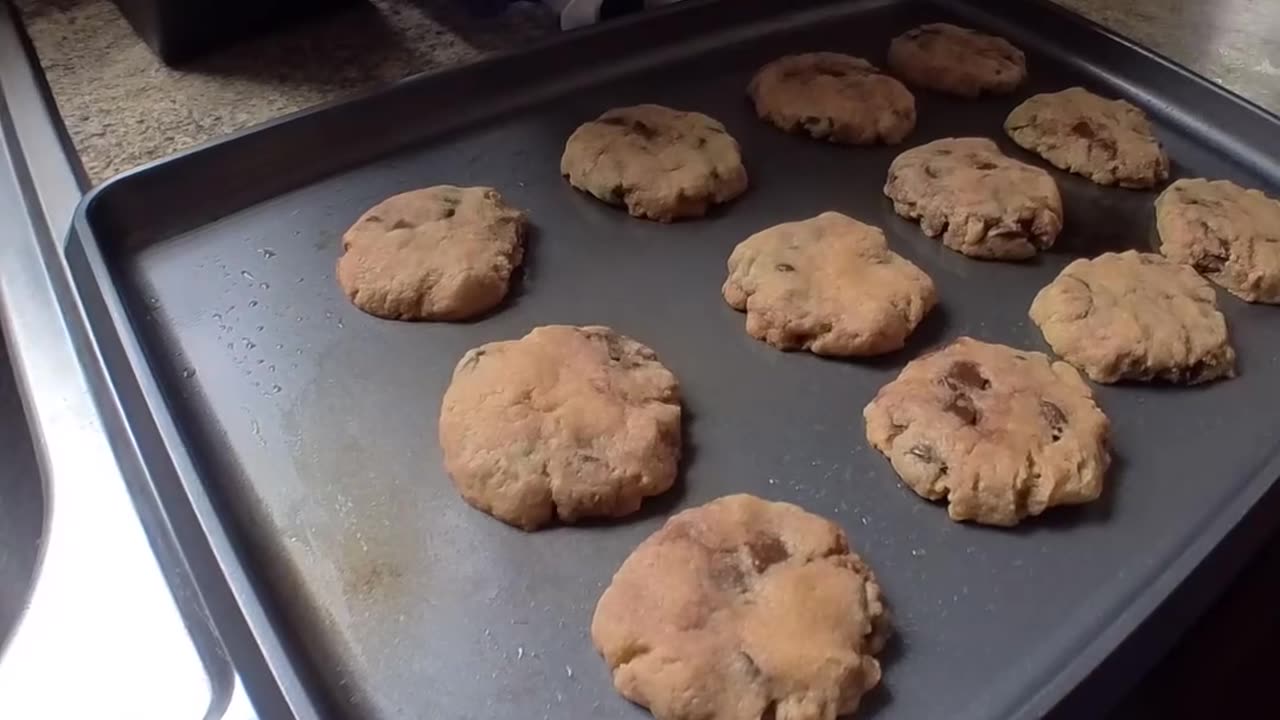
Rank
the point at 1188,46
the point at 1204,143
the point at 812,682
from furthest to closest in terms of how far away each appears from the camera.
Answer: the point at 1188,46, the point at 1204,143, the point at 812,682

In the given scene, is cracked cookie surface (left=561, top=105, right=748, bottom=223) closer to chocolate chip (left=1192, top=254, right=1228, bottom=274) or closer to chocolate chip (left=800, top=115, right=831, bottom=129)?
chocolate chip (left=800, top=115, right=831, bottom=129)

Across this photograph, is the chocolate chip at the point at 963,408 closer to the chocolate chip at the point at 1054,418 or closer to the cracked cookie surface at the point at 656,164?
the chocolate chip at the point at 1054,418

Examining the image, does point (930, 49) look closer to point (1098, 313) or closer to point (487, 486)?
point (1098, 313)

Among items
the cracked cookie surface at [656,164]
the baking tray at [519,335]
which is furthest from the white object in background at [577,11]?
the cracked cookie surface at [656,164]

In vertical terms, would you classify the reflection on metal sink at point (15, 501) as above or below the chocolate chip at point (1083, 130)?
below

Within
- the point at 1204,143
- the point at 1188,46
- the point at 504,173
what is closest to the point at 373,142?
the point at 504,173

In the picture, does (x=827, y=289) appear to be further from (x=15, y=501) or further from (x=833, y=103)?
(x=15, y=501)

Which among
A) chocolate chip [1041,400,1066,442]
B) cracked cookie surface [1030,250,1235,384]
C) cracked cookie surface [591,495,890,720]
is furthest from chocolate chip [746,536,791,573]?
cracked cookie surface [1030,250,1235,384]
